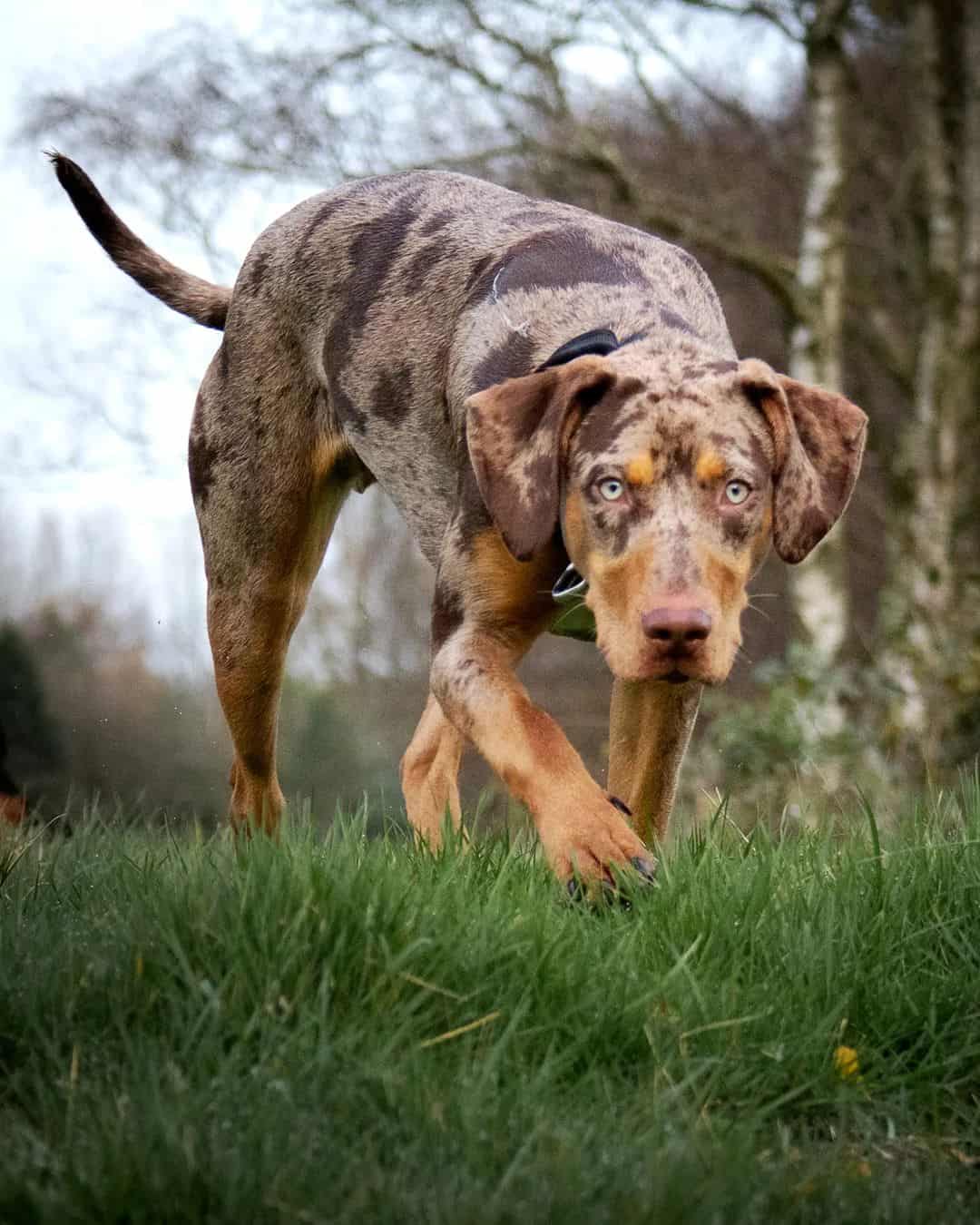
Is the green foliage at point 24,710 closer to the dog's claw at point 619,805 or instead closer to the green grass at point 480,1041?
the green grass at point 480,1041

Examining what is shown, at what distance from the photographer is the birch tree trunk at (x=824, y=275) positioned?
10836 millimetres

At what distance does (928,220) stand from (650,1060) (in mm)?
10509

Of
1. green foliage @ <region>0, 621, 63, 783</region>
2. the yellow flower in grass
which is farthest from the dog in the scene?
green foliage @ <region>0, 621, 63, 783</region>

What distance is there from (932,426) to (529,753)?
8215mm

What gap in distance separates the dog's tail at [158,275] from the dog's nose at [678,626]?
9.43 ft

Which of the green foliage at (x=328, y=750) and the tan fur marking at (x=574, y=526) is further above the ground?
the tan fur marking at (x=574, y=526)

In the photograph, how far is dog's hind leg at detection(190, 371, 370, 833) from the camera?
519 cm

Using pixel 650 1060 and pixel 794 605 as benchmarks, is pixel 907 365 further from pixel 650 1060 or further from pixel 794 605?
pixel 650 1060

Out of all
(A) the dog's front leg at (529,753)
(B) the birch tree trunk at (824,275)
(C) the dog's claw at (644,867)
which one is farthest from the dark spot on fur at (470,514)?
(B) the birch tree trunk at (824,275)

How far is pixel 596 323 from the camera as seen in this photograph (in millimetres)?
4293

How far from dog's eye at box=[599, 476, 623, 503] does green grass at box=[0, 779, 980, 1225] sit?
867 mm

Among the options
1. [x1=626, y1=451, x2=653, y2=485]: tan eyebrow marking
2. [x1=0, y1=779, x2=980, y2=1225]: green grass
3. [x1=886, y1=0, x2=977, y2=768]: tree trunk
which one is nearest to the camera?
[x1=0, y1=779, x2=980, y2=1225]: green grass

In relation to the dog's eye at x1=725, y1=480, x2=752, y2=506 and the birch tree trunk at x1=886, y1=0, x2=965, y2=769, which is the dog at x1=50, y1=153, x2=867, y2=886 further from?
the birch tree trunk at x1=886, y1=0, x2=965, y2=769

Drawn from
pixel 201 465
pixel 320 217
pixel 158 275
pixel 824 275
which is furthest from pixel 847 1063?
pixel 824 275
